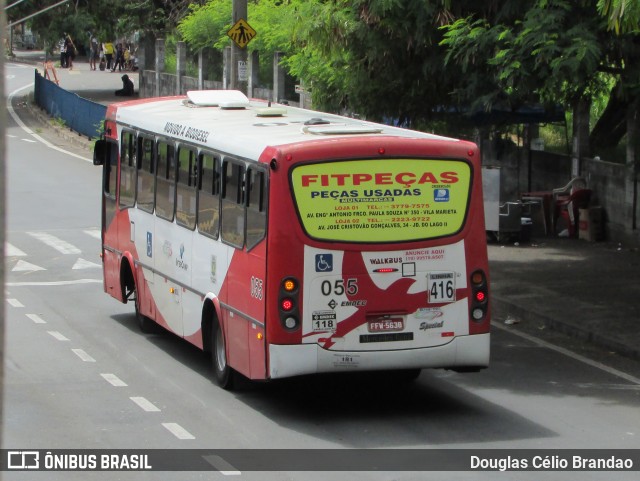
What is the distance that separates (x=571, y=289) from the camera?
17641 millimetres

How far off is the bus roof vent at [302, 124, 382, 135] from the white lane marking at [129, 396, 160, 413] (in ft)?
9.53

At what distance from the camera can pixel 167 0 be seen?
186 feet

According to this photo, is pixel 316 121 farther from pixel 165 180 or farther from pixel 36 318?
pixel 36 318

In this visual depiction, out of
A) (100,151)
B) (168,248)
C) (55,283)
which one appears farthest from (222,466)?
(55,283)

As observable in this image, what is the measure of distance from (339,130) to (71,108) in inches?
1321

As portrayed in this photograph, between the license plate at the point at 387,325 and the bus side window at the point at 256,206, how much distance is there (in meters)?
1.26

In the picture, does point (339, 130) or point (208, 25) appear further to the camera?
point (208, 25)

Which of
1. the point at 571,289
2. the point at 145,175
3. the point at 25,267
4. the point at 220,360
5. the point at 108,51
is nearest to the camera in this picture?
the point at 220,360

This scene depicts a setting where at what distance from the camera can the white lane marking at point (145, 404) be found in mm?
11648

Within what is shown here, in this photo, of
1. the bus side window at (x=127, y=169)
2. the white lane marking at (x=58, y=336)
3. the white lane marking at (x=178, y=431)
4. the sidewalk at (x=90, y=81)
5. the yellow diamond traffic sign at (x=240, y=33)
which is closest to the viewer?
the white lane marking at (x=178, y=431)

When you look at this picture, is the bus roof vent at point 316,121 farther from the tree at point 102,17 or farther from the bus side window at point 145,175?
the tree at point 102,17

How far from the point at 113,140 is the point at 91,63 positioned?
6070 centimetres

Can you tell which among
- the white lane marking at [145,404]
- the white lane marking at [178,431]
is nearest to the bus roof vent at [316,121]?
the white lane marking at [145,404]

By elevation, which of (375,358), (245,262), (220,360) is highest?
(245,262)
